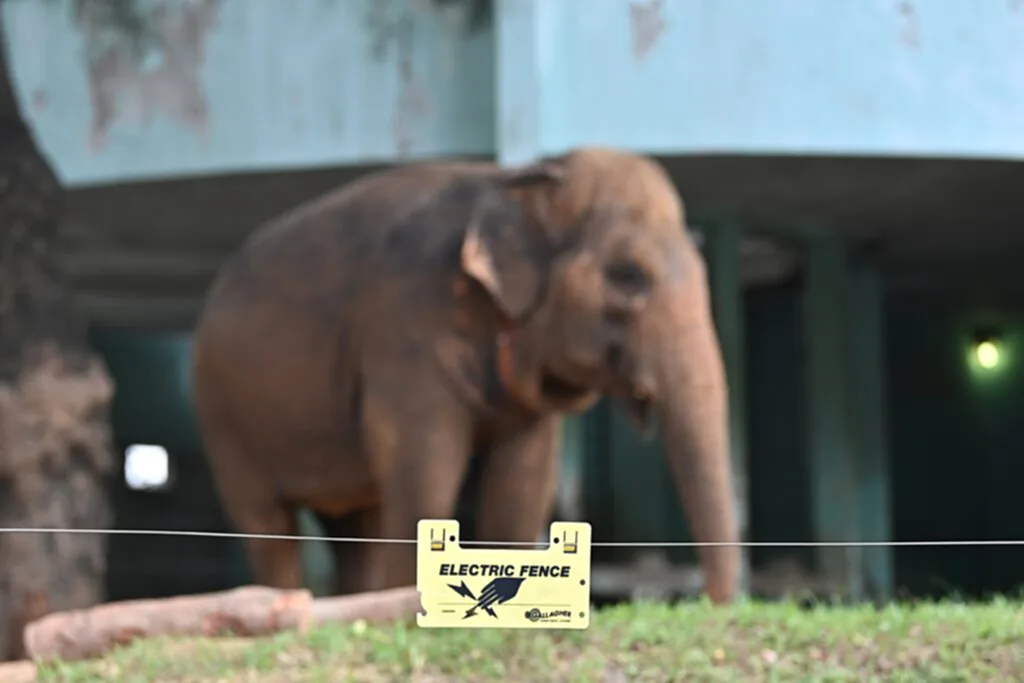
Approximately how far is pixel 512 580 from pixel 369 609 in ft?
3.02

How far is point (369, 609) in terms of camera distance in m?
3.04

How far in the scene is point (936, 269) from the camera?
967cm

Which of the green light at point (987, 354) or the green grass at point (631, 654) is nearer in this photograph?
the green grass at point (631, 654)

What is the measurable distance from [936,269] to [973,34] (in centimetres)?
394

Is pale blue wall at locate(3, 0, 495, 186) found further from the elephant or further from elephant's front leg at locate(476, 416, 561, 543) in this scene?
elephant's front leg at locate(476, 416, 561, 543)

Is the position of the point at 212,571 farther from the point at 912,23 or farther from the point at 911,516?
the point at 912,23

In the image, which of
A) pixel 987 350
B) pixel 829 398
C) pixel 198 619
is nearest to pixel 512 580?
pixel 198 619

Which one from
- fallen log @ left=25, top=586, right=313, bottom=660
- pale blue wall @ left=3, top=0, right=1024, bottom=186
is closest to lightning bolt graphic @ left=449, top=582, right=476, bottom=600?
fallen log @ left=25, top=586, right=313, bottom=660

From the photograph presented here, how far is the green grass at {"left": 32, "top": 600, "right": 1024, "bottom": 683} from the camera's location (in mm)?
2340

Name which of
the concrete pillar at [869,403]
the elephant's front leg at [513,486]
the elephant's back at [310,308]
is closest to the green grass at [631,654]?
the elephant's front leg at [513,486]

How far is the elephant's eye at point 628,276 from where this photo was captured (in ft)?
12.8

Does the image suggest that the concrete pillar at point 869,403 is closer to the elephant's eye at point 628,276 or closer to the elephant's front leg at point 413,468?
the elephant's eye at point 628,276

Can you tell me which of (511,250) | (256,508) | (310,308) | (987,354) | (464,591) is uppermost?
(987,354)

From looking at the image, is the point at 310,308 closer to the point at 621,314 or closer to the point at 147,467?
the point at 621,314
